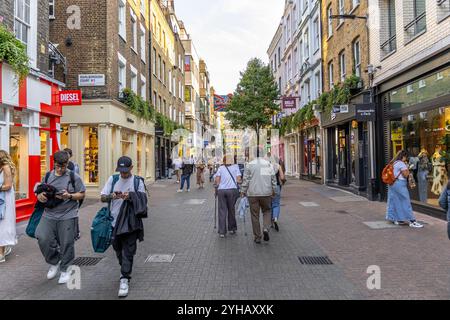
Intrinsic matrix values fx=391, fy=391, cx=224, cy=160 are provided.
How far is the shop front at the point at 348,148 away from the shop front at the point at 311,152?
1.66 meters

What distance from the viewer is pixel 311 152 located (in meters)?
24.5

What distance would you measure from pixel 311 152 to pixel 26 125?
57.8ft

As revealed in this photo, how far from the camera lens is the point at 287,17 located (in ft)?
102

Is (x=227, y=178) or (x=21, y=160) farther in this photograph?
(x=21, y=160)

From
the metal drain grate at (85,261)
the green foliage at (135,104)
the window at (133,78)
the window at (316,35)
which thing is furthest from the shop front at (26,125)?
the window at (316,35)

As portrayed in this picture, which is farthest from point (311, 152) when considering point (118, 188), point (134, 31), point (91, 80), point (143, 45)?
point (118, 188)

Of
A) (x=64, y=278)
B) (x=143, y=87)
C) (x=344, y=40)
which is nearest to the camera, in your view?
(x=64, y=278)

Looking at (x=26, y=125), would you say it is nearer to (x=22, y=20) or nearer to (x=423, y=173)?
(x=22, y=20)

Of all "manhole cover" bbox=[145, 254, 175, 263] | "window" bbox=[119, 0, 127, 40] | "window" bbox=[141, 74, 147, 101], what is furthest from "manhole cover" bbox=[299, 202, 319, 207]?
"window" bbox=[141, 74, 147, 101]

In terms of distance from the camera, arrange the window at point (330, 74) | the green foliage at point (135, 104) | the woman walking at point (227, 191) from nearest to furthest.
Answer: the woman walking at point (227, 191) → the green foliage at point (135, 104) → the window at point (330, 74)

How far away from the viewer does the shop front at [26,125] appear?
9602 millimetres

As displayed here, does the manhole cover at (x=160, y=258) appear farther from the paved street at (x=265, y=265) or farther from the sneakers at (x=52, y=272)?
the sneakers at (x=52, y=272)

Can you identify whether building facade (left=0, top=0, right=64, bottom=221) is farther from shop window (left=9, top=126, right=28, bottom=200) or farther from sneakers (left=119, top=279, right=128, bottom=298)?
sneakers (left=119, top=279, right=128, bottom=298)

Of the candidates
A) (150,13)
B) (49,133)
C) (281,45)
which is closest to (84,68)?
(49,133)
